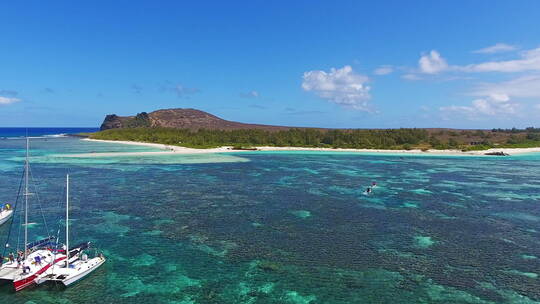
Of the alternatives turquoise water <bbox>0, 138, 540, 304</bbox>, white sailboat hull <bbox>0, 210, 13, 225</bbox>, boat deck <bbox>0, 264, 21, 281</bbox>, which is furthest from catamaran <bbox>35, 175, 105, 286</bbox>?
white sailboat hull <bbox>0, 210, 13, 225</bbox>

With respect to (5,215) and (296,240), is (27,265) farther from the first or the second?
(296,240)

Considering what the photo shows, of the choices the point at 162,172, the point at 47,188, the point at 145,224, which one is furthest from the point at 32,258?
the point at 162,172

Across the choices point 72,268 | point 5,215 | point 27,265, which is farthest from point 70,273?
point 5,215

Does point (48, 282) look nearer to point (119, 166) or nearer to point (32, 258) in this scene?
point (32, 258)

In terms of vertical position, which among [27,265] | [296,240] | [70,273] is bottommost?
[296,240]

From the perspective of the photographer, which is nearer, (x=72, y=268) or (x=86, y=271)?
(x=72, y=268)

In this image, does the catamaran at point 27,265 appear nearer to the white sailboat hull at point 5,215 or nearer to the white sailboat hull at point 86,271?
the white sailboat hull at point 86,271
